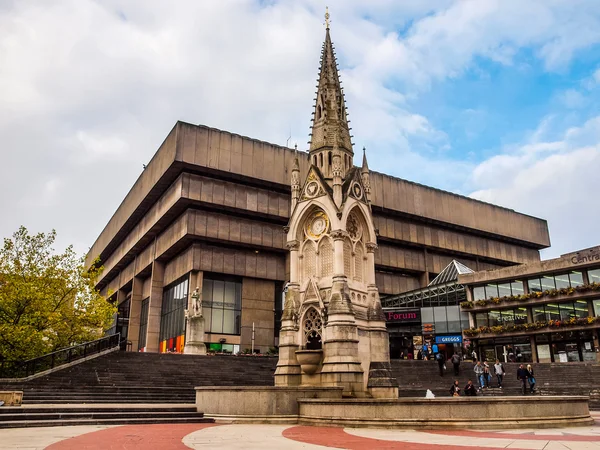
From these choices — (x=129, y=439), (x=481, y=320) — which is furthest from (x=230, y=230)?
(x=129, y=439)

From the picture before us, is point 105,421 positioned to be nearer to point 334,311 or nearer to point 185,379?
point 334,311

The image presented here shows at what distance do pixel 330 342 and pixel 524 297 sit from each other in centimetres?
3436

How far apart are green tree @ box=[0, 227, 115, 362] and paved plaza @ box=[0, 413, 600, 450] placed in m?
16.3

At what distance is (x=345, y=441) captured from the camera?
11.0 m

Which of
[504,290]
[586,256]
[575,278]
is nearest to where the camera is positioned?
[586,256]

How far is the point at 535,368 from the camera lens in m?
33.8

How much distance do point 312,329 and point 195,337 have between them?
19.7 m

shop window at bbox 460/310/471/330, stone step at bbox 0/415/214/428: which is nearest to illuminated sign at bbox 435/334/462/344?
shop window at bbox 460/310/471/330

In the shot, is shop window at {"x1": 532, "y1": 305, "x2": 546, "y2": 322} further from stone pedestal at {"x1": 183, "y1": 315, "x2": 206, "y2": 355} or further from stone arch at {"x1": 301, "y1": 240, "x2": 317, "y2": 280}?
stone arch at {"x1": 301, "y1": 240, "x2": 317, "y2": 280}

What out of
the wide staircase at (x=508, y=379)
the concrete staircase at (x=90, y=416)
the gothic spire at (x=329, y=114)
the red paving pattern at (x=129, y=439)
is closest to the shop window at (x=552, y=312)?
the wide staircase at (x=508, y=379)

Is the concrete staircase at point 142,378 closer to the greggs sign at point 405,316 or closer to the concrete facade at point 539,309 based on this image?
the concrete facade at point 539,309

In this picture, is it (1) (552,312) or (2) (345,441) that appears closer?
(2) (345,441)

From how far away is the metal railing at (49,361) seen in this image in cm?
2623

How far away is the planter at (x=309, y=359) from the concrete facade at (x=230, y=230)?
113 ft
